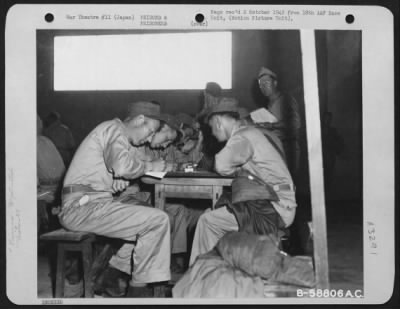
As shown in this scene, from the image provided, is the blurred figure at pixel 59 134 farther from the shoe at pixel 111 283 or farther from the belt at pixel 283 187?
the belt at pixel 283 187

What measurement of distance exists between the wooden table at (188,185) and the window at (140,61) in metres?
0.48

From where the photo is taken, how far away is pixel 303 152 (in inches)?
111

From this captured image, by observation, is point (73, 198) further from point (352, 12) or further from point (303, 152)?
point (352, 12)

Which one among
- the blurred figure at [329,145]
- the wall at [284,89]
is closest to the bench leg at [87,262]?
the wall at [284,89]

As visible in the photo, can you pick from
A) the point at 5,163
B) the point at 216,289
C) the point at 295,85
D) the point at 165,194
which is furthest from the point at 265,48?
the point at 5,163

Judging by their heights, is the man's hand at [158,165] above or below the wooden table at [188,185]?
above

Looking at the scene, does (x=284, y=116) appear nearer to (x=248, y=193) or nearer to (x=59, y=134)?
(x=248, y=193)

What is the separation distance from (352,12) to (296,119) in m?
0.63

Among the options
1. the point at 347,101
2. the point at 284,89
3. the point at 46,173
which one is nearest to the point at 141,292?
the point at 46,173

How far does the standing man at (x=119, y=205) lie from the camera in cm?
274

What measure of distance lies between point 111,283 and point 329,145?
1384 mm

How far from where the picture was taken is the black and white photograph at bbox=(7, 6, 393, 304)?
2760 millimetres

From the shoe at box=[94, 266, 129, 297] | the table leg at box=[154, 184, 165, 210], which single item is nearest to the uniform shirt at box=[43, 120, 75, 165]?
the table leg at box=[154, 184, 165, 210]

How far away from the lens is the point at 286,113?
2.83m
